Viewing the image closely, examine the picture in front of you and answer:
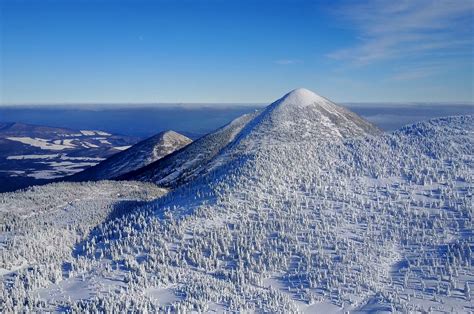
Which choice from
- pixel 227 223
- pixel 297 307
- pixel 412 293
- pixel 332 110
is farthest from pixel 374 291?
pixel 332 110

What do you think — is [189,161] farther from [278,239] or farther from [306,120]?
[278,239]

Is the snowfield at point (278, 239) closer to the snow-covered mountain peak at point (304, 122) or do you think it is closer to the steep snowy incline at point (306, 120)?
the snow-covered mountain peak at point (304, 122)

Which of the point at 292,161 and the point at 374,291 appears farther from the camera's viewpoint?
the point at 292,161

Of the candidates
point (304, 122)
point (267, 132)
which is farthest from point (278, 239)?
point (304, 122)

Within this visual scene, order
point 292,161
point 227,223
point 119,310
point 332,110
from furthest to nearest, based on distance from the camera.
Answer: point 332,110, point 292,161, point 227,223, point 119,310

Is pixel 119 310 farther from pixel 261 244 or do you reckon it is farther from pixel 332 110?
pixel 332 110

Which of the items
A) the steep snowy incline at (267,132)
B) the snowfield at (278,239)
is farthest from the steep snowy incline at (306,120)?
the snowfield at (278,239)
